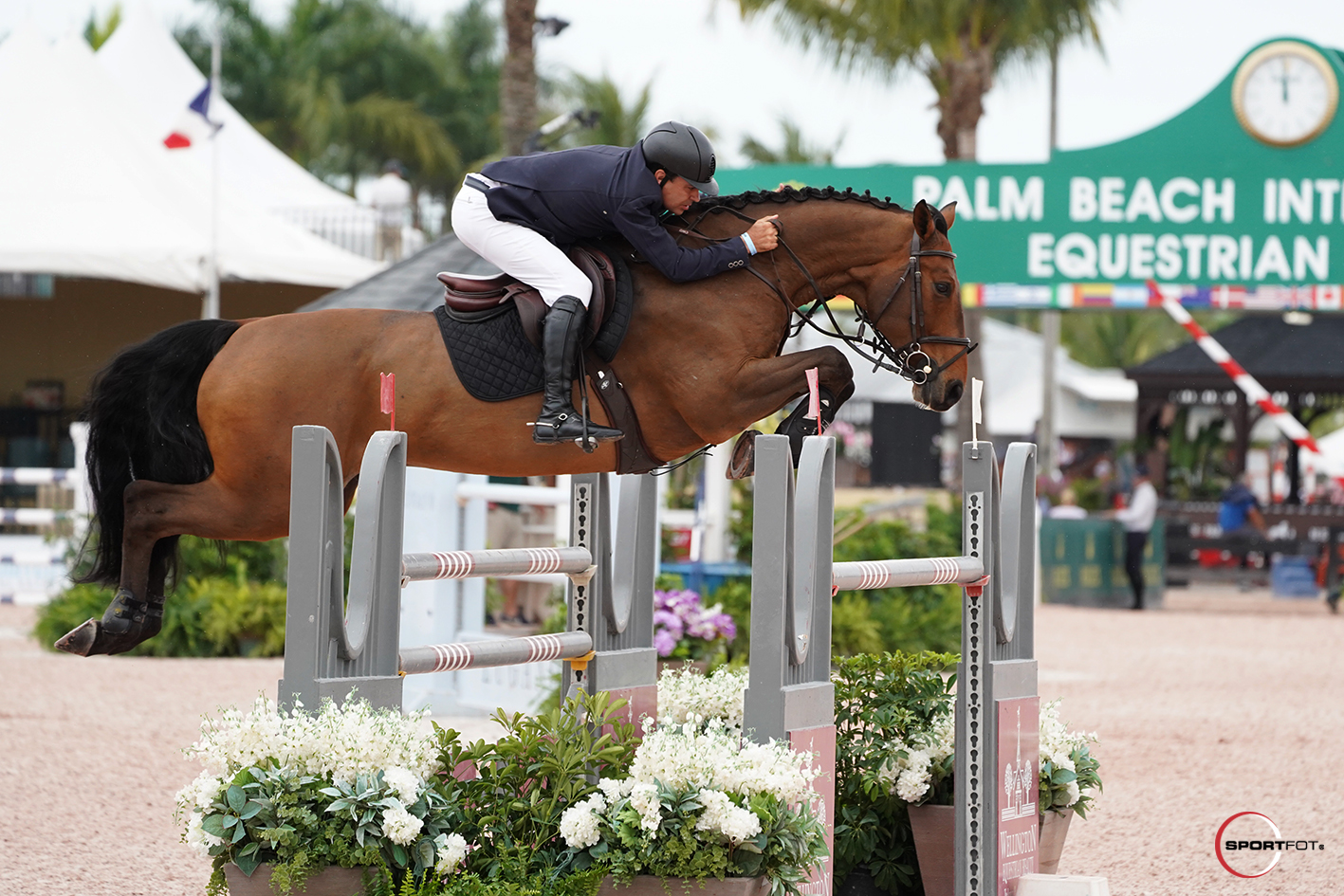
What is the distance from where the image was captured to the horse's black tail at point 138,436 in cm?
412

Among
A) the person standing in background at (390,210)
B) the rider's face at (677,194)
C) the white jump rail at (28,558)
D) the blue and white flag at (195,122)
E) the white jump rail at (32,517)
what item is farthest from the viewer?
the person standing in background at (390,210)

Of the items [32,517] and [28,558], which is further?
[28,558]

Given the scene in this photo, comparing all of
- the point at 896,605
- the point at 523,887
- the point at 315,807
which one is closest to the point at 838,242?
the point at 523,887

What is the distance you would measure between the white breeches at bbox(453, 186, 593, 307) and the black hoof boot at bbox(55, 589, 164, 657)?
49.9 inches

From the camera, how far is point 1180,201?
49.0 ft

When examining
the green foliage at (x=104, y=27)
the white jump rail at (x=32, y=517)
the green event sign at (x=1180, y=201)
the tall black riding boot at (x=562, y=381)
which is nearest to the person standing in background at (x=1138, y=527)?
the green event sign at (x=1180, y=201)

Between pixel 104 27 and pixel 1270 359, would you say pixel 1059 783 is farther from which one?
pixel 104 27

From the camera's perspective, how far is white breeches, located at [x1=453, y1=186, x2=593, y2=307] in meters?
4.01

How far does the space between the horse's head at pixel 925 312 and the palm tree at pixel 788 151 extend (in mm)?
38810

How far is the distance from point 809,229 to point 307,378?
1415 millimetres

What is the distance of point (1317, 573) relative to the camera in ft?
64.3

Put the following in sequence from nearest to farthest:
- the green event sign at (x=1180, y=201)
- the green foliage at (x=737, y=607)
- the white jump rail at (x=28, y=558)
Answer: the green foliage at (x=737, y=607)
the white jump rail at (x=28, y=558)
the green event sign at (x=1180, y=201)

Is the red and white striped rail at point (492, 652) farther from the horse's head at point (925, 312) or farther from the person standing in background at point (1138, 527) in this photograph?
the person standing in background at point (1138, 527)

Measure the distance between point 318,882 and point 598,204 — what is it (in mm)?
1820
